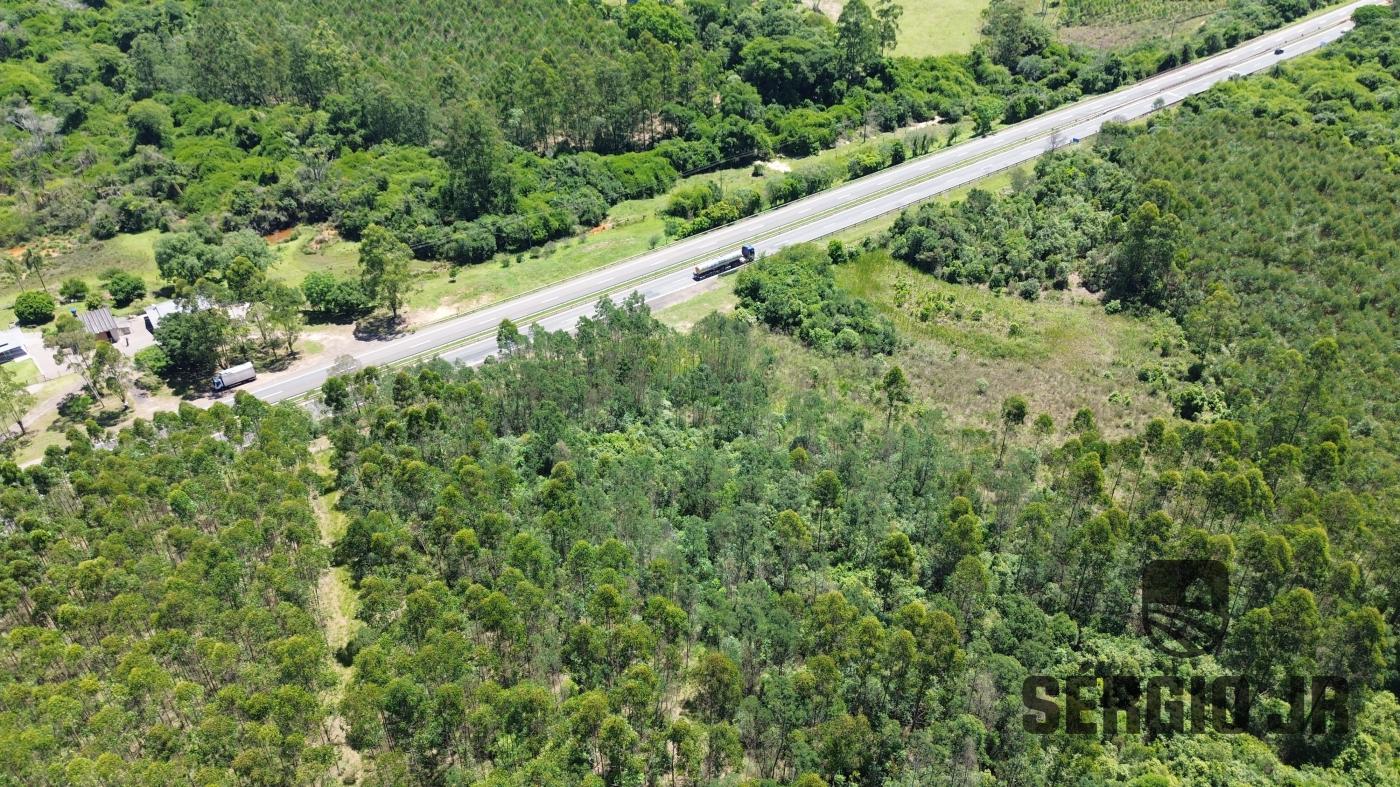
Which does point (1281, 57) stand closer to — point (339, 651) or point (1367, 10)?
point (1367, 10)

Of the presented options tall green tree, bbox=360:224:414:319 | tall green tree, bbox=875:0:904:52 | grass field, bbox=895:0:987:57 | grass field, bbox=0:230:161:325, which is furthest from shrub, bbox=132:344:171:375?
grass field, bbox=895:0:987:57

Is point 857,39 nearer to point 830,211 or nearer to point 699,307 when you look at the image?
point 830,211

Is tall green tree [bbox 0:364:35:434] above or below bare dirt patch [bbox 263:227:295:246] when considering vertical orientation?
below

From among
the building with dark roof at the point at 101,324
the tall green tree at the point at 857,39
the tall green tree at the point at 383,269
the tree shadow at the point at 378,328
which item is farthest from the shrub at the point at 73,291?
the tall green tree at the point at 857,39

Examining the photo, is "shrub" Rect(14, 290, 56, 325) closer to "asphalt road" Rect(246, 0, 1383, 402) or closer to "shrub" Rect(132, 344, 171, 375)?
"shrub" Rect(132, 344, 171, 375)

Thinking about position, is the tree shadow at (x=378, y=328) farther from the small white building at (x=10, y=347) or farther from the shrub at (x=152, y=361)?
the small white building at (x=10, y=347)

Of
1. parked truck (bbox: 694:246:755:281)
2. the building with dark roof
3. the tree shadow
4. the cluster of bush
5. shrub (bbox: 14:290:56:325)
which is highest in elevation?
shrub (bbox: 14:290:56:325)
